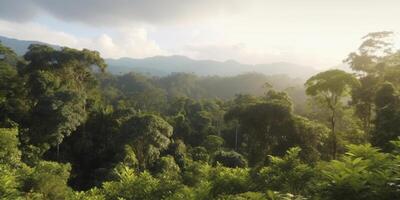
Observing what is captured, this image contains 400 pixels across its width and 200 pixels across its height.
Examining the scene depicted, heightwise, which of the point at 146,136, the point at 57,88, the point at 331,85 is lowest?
the point at 146,136

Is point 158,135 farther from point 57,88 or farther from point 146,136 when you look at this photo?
point 57,88

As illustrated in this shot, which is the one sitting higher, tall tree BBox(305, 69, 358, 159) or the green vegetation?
tall tree BBox(305, 69, 358, 159)

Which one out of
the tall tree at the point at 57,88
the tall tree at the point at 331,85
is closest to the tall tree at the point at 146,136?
the tall tree at the point at 57,88

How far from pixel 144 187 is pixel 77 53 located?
80.6 feet

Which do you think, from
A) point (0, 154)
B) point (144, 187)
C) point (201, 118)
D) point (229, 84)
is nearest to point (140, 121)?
point (0, 154)

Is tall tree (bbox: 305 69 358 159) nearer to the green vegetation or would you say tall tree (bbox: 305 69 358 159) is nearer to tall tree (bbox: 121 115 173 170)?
the green vegetation

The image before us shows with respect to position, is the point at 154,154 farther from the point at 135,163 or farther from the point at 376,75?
the point at 376,75

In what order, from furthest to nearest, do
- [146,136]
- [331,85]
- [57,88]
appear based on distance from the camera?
[57,88], [146,136], [331,85]

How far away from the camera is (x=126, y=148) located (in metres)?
23.4

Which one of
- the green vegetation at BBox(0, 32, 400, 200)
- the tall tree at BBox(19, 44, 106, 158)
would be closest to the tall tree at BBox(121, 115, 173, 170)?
the green vegetation at BBox(0, 32, 400, 200)

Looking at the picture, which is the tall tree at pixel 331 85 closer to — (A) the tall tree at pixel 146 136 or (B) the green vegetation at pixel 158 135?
(B) the green vegetation at pixel 158 135

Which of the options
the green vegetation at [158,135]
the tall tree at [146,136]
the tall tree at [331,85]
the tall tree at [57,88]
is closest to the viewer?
the green vegetation at [158,135]

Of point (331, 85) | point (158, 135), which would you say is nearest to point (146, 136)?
point (158, 135)

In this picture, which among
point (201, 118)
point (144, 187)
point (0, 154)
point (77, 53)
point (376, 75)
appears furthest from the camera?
point (201, 118)
